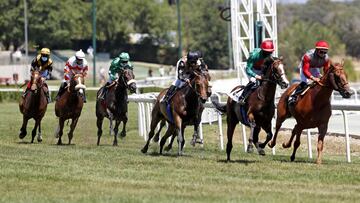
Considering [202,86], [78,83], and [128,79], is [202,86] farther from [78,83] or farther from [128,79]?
[78,83]

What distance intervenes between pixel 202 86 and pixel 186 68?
0.60 m

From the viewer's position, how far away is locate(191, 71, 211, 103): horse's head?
52.8 ft

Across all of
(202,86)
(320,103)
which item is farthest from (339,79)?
(202,86)

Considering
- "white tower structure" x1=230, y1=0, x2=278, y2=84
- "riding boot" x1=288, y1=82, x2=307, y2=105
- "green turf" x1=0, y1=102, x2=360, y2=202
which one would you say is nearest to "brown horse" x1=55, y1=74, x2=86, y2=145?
"green turf" x1=0, y1=102, x2=360, y2=202

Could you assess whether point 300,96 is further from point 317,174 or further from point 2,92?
point 2,92

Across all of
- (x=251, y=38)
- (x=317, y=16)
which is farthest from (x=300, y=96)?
(x=317, y=16)

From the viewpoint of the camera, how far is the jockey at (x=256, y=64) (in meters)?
16.0

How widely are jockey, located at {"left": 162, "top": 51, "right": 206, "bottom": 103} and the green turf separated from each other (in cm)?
121

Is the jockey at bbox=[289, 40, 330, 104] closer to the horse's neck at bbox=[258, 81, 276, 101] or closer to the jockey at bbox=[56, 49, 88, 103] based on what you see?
the horse's neck at bbox=[258, 81, 276, 101]

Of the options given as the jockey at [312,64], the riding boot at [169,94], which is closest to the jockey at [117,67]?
the riding boot at [169,94]

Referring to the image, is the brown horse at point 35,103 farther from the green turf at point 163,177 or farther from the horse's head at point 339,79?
the horse's head at point 339,79

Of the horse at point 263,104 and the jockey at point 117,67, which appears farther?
the jockey at point 117,67

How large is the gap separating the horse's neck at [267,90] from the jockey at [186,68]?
1190 millimetres

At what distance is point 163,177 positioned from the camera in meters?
13.0
